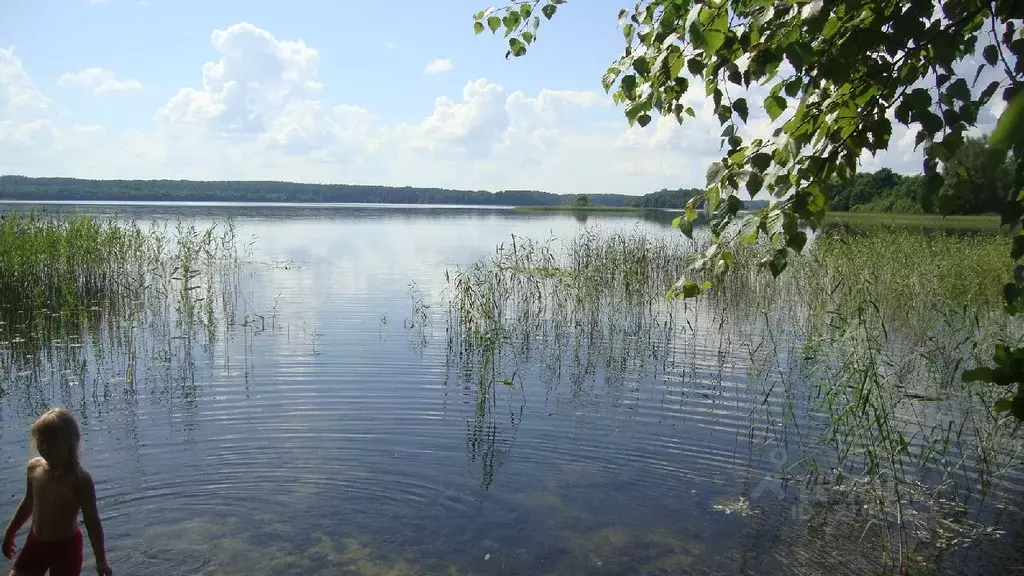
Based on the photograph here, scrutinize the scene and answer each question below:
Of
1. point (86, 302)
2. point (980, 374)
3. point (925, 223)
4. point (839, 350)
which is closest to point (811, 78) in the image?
point (980, 374)

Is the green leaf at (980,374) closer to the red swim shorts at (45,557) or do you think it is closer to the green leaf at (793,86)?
the green leaf at (793,86)

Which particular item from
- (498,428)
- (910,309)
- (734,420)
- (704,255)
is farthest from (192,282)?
(704,255)

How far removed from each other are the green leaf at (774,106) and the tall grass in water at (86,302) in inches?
407

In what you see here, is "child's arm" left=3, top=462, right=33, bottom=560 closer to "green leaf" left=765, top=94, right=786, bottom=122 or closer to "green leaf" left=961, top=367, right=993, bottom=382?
"green leaf" left=765, top=94, right=786, bottom=122

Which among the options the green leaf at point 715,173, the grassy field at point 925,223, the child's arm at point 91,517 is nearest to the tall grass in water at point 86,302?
the child's arm at point 91,517

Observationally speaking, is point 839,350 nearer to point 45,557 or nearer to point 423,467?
point 423,467

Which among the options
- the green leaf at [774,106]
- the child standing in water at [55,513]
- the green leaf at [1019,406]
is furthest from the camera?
the child standing in water at [55,513]

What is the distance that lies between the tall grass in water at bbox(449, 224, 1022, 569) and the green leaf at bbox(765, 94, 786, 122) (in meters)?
0.80

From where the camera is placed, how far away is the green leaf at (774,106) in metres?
3.11

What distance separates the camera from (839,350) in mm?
10836

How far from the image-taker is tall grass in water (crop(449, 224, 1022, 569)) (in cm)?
711

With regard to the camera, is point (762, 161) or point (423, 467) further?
point (423, 467)

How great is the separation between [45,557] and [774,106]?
484cm

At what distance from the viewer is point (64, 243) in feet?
56.0
